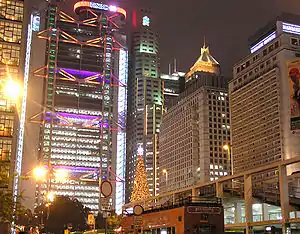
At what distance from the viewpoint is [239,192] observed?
152ft

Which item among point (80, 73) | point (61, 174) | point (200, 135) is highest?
point (80, 73)

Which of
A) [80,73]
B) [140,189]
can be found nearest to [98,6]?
[80,73]

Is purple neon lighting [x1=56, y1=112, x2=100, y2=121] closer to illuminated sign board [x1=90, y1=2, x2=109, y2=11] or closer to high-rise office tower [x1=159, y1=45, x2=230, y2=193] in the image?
high-rise office tower [x1=159, y1=45, x2=230, y2=193]

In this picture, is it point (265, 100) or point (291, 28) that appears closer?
point (265, 100)

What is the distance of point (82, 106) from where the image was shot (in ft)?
577

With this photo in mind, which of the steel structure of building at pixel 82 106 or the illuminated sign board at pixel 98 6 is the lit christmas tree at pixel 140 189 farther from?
the illuminated sign board at pixel 98 6

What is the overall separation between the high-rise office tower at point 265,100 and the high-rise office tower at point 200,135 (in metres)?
14.8

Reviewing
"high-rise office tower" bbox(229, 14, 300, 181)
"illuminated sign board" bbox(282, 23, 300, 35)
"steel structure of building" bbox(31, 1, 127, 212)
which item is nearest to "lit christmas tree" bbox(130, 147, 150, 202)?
"high-rise office tower" bbox(229, 14, 300, 181)

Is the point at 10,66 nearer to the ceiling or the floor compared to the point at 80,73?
nearer to the floor

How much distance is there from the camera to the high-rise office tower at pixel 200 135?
159 metres

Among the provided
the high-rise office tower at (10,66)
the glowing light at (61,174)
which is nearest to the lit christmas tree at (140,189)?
the high-rise office tower at (10,66)

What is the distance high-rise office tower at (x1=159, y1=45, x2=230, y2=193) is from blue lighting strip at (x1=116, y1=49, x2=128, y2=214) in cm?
1746

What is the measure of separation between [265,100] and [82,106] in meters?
73.9

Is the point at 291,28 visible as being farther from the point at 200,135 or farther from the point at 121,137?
the point at 121,137
